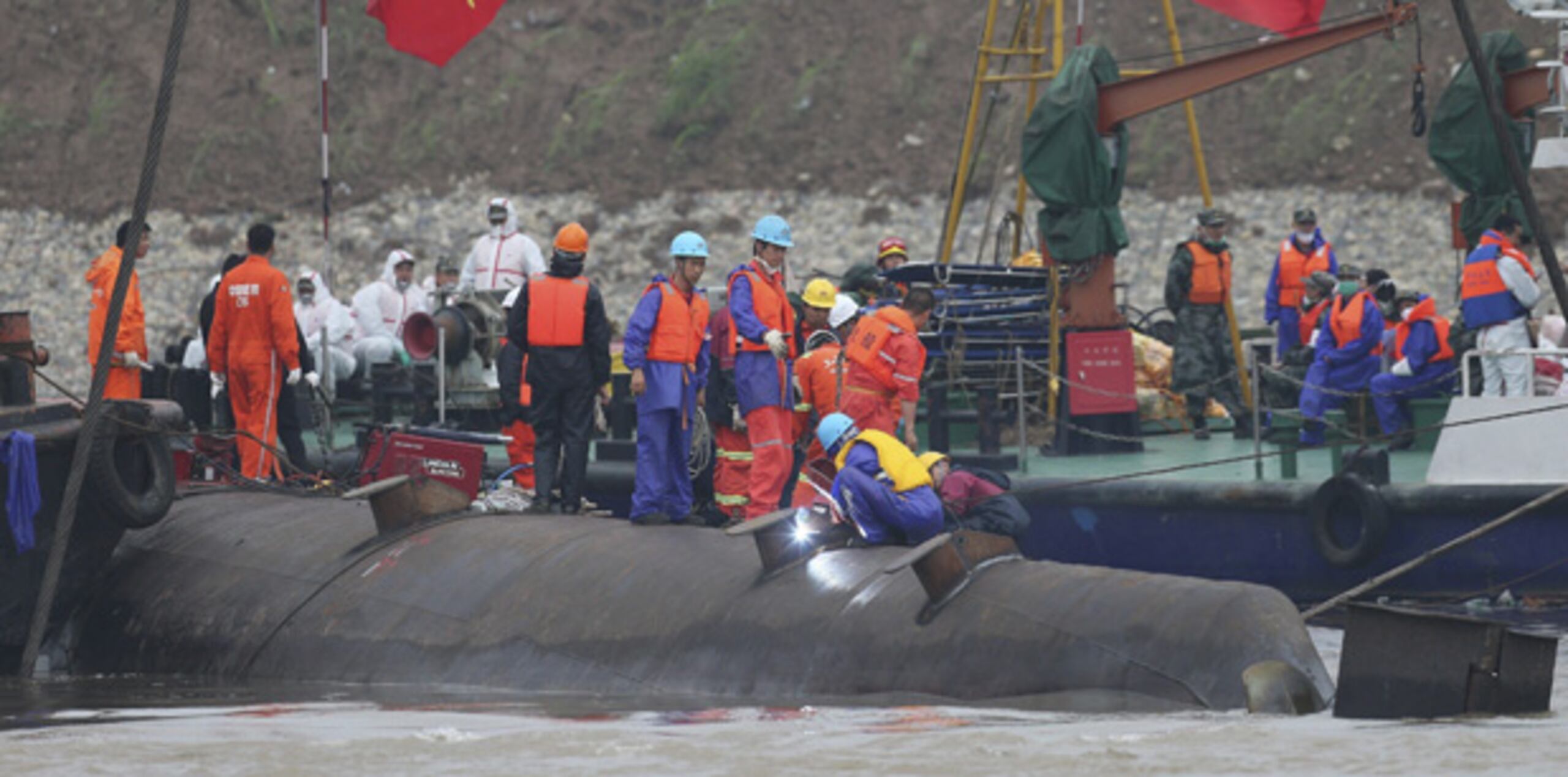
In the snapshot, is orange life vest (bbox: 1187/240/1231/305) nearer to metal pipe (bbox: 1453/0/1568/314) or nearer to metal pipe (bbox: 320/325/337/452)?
metal pipe (bbox: 320/325/337/452)

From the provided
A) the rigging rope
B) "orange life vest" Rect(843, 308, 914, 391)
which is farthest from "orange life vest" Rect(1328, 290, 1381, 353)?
the rigging rope

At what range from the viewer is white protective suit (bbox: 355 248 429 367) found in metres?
22.2

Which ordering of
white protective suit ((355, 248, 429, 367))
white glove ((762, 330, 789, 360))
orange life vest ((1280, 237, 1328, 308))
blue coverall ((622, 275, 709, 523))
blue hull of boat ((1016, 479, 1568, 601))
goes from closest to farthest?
blue coverall ((622, 275, 709, 523)) → white glove ((762, 330, 789, 360)) → blue hull of boat ((1016, 479, 1568, 601)) → orange life vest ((1280, 237, 1328, 308)) → white protective suit ((355, 248, 429, 367))

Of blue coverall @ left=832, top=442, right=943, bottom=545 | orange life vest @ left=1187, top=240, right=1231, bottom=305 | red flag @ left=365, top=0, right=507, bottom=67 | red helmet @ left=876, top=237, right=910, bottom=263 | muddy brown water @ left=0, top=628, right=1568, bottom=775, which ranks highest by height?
red flag @ left=365, top=0, right=507, bottom=67

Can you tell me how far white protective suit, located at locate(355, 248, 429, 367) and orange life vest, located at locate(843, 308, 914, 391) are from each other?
26.9ft

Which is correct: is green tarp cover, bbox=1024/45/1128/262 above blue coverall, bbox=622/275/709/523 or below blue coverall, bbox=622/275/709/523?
above

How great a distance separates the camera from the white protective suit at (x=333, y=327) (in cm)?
2150

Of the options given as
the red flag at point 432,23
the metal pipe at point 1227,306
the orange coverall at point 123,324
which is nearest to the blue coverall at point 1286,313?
the metal pipe at point 1227,306

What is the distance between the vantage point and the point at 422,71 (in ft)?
156

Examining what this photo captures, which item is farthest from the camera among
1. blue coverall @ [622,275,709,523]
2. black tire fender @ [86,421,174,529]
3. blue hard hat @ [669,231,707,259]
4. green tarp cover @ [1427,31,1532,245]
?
green tarp cover @ [1427,31,1532,245]

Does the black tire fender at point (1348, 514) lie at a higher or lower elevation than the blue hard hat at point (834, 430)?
lower

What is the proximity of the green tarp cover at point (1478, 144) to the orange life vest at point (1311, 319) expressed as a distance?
1.51 m

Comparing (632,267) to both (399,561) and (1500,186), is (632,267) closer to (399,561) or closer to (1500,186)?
(1500,186)

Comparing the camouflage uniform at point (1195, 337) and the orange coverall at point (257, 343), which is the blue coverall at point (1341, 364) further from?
the orange coverall at point (257, 343)
